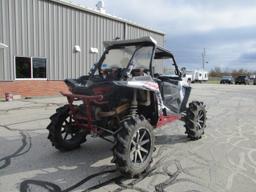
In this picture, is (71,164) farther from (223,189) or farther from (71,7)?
(71,7)

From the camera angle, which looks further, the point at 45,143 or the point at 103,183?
the point at 45,143

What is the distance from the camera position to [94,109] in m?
4.76

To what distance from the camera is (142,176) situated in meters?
4.29

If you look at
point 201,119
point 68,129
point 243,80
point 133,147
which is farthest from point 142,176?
point 243,80

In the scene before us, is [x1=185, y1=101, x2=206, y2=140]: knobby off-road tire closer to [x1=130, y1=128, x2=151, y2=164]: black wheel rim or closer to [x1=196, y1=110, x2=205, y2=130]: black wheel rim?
[x1=196, y1=110, x2=205, y2=130]: black wheel rim

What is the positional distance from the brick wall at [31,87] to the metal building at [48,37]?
27 cm

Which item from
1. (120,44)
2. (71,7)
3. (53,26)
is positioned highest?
(71,7)

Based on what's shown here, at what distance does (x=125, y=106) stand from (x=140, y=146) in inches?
31.5

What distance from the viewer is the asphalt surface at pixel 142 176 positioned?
3.92 meters

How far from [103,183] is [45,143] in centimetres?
252

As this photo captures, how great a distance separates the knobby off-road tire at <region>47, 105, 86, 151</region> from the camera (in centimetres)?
528

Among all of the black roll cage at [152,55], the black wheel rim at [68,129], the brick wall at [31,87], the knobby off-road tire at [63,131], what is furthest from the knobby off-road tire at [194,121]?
the brick wall at [31,87]

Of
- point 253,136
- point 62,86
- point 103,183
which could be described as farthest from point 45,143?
point 62,86

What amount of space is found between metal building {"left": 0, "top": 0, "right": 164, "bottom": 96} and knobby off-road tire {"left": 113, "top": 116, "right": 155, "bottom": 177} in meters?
11.2
